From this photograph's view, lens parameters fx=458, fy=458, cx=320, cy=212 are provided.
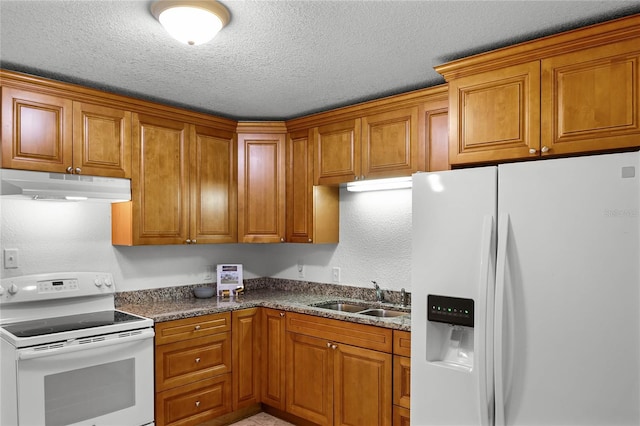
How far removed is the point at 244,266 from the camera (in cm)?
429

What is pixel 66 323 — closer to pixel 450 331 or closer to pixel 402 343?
pixel 402 343

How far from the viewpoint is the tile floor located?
3395 millimetres

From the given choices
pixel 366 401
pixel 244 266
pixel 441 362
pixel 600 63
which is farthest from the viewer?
pixel 244 266

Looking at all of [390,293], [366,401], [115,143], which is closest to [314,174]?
[390,293]

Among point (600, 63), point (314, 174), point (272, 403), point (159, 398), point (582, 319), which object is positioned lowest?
point (272, 403)

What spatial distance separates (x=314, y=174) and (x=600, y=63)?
208 centimetres

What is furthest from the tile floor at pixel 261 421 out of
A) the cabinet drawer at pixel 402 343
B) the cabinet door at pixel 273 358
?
the cabinet drawer at pixel 402 343

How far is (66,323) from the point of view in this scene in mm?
2822

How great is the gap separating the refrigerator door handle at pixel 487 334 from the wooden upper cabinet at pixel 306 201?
5.88 ft

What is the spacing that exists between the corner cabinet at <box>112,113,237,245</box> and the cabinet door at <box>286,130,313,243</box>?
466mm

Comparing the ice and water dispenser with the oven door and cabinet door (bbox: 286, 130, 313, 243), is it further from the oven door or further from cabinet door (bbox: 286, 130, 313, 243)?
the oven door

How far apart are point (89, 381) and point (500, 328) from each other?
2262 mm

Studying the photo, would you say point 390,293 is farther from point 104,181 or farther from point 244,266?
point 104,181

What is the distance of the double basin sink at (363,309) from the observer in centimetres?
324
